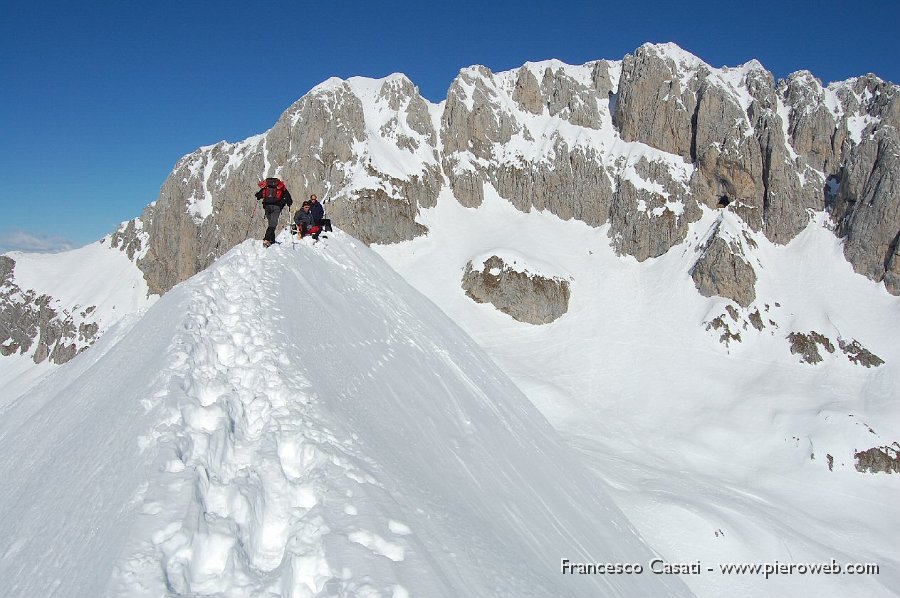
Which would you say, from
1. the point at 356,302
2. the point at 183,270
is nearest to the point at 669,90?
the point at 356,302

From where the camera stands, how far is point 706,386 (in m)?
43.1

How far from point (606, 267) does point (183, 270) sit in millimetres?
59362

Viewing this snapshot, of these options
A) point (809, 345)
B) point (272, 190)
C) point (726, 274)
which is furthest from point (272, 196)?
point (809, 345)

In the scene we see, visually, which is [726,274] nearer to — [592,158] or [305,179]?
[592,158]

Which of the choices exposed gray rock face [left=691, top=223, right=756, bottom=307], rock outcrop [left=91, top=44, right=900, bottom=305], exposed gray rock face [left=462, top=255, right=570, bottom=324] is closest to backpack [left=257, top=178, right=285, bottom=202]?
exposed gray rock face [left=462, top=255, right=570, bottom=324]

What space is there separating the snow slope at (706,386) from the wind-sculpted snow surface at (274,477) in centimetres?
1524

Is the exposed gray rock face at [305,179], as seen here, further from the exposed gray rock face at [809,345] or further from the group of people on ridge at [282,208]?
the exposed gray rock face at [809,345]

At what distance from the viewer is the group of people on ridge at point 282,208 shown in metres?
16.8

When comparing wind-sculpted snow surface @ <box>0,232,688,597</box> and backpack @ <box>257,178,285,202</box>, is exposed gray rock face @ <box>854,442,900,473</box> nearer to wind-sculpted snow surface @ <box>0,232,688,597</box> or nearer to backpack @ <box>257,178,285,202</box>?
wind-sculpted snow surface @ <box>0,232,688,597</box>

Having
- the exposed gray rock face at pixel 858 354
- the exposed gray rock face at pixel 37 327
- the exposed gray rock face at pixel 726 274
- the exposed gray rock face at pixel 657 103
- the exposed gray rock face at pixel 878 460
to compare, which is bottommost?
the exposed gray rock face at pixel 878 460

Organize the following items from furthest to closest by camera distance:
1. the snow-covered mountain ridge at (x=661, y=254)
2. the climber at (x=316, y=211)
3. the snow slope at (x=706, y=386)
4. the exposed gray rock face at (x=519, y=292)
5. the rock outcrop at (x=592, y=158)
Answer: the rock outcrop at (x=592, y=158) < the exposed gray rock face at (x=519, y=292) < the snow-covered mountain ridge at (x=661, y=254) < the snow slope at (x=706, y=386) < the climber at (x=316, y=211)

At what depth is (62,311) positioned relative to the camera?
74.4 metres

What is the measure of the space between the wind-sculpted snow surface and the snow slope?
15238mm

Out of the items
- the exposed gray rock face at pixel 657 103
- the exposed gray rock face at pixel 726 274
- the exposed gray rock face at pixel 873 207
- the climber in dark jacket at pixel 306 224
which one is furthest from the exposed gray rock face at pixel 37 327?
the exposed gray rock face at pixel 873 207
